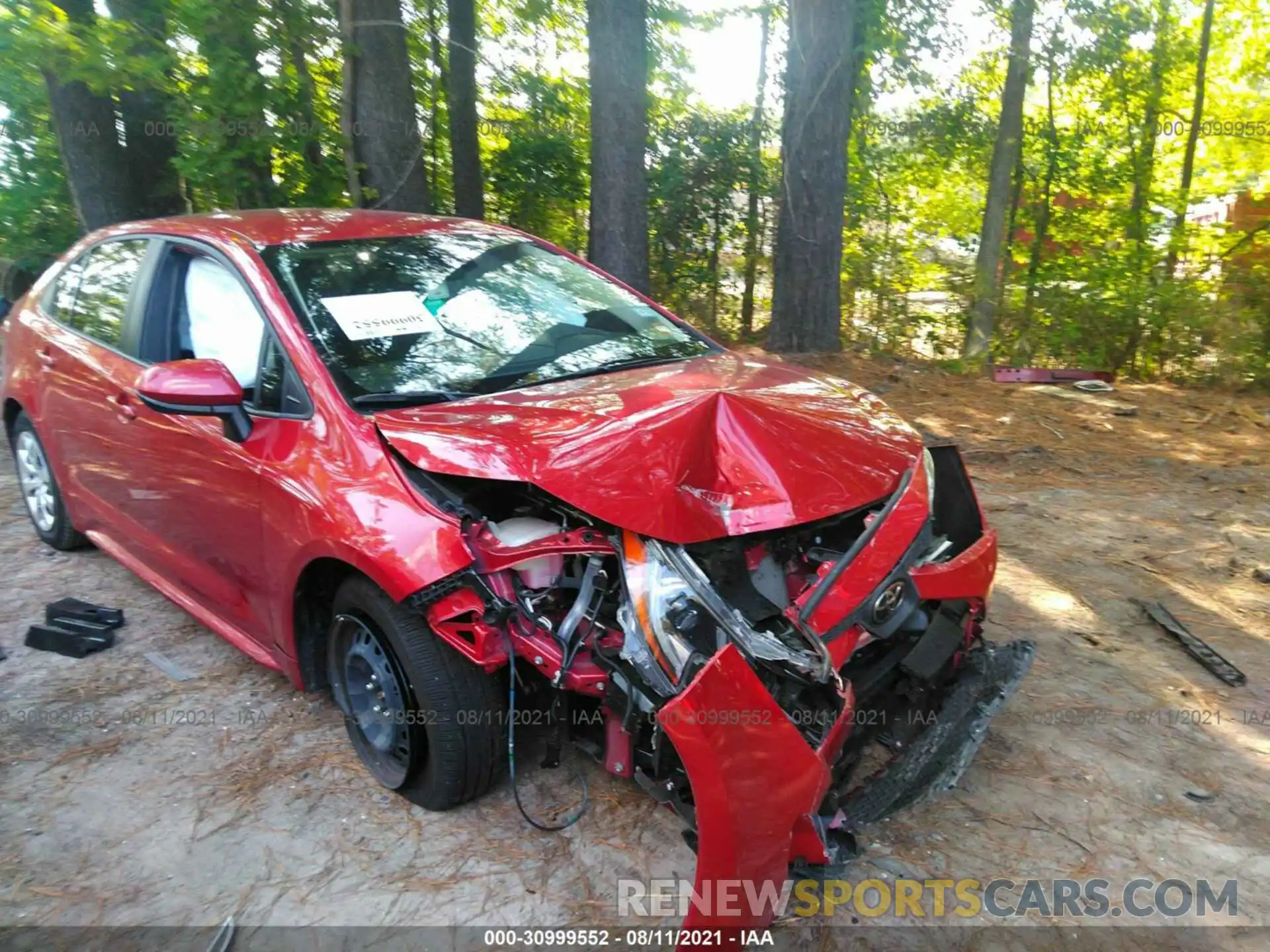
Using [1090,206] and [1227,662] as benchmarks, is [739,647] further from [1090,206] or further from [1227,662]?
[1090,206]

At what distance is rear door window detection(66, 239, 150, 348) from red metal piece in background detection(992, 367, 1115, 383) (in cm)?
728

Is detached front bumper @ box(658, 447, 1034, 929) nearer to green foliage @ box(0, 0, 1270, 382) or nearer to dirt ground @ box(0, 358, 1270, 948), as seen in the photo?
dirt ground @ box(0, 358, 1270, 948)

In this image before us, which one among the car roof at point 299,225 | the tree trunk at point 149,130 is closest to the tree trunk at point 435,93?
the tree trunk at point 149,130

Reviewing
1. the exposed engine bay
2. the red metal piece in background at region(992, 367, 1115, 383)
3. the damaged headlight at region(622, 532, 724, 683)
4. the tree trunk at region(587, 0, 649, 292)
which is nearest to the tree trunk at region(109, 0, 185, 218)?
the tree trunk at region(587, 0, 649, 292)

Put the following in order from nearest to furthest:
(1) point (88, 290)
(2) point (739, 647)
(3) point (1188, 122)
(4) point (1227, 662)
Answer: (2) point (739, 647) → (4) point (1227, 662) → (1) point (88, 290) → (3) point (1188, 122)

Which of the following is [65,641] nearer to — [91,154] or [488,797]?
[488,797]

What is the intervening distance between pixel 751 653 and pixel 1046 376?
7.31 meters

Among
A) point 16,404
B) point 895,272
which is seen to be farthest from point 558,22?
point 16,404

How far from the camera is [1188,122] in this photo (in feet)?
39.7

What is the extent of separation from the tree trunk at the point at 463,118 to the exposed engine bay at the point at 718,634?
332 inches

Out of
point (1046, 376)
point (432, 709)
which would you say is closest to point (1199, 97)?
point (1046, 376)

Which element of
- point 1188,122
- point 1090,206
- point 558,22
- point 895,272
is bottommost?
point 895,272

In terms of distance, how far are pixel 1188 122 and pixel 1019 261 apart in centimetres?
347

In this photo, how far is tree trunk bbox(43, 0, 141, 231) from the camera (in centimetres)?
823
